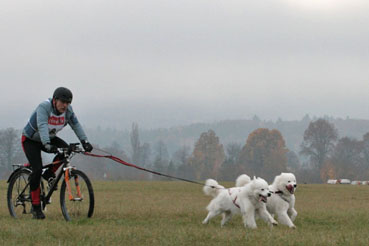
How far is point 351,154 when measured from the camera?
129 m

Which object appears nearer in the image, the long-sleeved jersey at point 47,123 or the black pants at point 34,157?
the long-sleeved jersey at point 47,123

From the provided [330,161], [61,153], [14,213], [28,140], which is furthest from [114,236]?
[330,161]

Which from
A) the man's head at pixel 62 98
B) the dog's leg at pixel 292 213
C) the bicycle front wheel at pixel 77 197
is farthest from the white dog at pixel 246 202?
the man's head at pixel 62 98

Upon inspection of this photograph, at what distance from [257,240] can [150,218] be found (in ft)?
13.8

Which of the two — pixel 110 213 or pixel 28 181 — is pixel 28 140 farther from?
pixel 110 213

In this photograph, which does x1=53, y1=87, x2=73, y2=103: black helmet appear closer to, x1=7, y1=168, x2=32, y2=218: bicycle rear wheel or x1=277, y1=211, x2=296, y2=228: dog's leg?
x1=7, y1=168, x2=32, y2=218: bicycle rear wheel

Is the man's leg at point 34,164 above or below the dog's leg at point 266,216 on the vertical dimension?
above

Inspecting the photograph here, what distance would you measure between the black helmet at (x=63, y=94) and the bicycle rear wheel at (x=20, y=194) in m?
1.97

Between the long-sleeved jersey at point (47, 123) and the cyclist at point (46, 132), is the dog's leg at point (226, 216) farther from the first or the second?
the long-sleeved jersey at point (47, 123)

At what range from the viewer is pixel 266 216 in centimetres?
1038

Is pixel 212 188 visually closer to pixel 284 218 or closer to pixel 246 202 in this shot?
pixel 246 202

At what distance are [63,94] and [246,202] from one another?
12.7 ft

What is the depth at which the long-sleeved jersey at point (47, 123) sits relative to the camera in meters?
9.79

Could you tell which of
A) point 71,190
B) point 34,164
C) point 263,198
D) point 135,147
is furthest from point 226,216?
point 135,147
